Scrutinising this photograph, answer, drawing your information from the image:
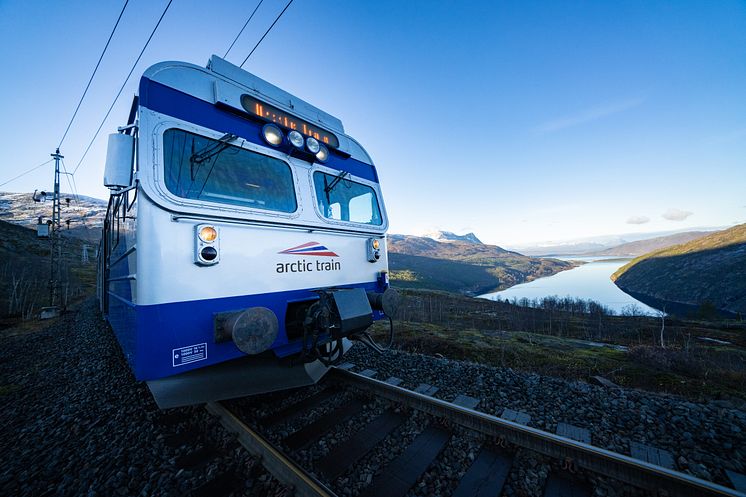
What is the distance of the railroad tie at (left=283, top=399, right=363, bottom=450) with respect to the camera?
344cm

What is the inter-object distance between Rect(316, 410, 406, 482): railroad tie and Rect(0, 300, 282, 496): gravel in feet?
1.75

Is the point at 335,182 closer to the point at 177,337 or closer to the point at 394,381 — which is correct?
the point at 177,337

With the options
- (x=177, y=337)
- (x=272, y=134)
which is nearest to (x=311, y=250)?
(x=272, y=134)

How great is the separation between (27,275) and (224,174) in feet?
201

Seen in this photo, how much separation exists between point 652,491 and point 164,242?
17.1 feet

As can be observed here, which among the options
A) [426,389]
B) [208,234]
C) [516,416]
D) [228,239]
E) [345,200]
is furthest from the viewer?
[345,200]

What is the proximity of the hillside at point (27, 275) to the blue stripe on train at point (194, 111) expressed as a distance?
26.9 meters

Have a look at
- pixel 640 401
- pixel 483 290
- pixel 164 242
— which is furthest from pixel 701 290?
pixel 164 242

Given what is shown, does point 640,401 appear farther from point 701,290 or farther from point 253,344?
point 701,290

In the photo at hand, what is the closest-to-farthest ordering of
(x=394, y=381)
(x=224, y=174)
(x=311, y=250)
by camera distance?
(x=224, y=174) → (x=311, y=250) → (x=394, y=381)

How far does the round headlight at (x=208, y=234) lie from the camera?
9.78ft

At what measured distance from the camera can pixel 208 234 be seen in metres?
3.03

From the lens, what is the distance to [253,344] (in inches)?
113

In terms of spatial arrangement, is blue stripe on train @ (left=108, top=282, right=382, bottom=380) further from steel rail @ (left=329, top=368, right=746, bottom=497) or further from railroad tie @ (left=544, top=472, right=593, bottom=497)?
railroad tie @ (left=544, top=472, right=593, bottom=497)
